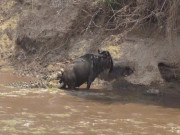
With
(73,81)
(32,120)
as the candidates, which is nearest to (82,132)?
(32,120)

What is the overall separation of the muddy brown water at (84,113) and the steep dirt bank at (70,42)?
1.26 m

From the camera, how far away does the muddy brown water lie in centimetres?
517

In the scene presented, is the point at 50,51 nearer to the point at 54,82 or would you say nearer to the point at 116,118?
the point at 54,82

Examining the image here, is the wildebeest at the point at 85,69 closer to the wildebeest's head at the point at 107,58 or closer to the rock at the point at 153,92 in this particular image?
the wildebeest's head at the point at 107,58

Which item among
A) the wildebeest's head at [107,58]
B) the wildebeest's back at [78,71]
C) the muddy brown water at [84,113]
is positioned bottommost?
the muddy brown water at [84,113]

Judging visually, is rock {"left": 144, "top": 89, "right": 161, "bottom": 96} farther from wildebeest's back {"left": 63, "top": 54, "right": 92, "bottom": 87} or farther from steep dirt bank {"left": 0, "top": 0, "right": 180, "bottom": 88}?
wildebeest's back {"left": 63, "top": 54, "right": 92, "bottom": 87}

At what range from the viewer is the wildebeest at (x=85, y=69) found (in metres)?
9.01

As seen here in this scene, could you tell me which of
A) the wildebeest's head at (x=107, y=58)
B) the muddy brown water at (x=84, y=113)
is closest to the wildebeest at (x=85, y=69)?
the wildebeest's head at (x=107, y=58)

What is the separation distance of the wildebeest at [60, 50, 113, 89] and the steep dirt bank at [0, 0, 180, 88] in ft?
1.65

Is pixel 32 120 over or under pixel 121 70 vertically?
under

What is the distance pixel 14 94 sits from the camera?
7.70 m

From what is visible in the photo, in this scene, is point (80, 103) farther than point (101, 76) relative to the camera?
No

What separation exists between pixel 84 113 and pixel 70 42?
608cm

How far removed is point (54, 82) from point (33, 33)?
13.7 feet
